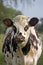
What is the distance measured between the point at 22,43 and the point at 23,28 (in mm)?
332

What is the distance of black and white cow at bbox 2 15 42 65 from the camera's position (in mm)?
7293

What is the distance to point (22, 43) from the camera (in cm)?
714

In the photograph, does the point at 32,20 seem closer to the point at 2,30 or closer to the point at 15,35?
the point at 15,35

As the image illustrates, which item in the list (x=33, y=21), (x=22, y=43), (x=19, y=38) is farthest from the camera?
(x=33, y=21)

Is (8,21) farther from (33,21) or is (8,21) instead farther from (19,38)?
(19,38)

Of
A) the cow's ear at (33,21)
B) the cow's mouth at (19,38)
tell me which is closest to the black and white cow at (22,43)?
the cow's ear at (33,21)

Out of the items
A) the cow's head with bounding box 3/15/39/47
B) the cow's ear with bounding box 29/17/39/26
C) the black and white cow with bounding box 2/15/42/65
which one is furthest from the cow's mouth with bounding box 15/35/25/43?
the cow's ear with bounding box 29/17/39/26

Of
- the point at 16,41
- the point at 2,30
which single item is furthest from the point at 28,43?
the point at 2,30

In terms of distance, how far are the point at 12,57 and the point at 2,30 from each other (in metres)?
16.9

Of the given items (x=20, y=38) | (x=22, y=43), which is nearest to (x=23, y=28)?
(x=22, y=43)

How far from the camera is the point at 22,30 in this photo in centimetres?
715

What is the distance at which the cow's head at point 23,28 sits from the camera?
22.9 ft

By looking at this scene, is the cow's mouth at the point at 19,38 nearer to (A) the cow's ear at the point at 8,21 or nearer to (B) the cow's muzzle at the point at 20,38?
(B) the cow's muzzle at the point at 20,38

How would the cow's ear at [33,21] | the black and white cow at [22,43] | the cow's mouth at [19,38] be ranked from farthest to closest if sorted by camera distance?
the cow's ear at [33,21] < the black and white cow at [22,43] < the cow's mouth at [19,38]
